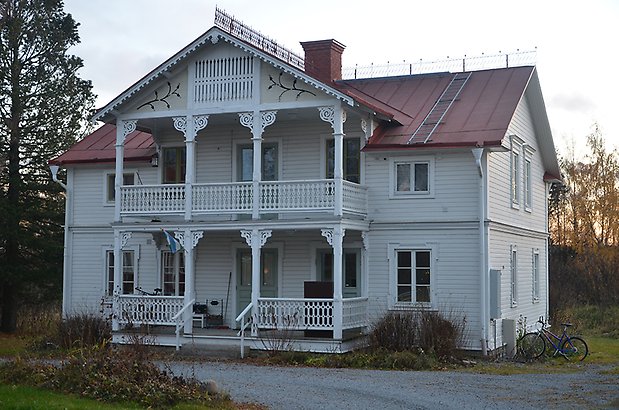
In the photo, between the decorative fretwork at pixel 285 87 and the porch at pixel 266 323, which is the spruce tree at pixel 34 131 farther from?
the decorative fretwork at pixel 285 87

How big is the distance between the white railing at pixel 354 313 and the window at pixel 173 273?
19.5ft

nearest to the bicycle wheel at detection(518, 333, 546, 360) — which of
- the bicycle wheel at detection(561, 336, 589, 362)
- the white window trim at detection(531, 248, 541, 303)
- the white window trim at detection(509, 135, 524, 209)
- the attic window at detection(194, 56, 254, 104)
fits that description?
the bicycle wheel at detection(561, 336, 589, 362)

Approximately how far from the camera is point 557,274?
44688 mm

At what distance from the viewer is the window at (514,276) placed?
25.4 metres

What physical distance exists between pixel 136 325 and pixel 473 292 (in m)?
9.32

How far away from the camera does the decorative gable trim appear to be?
21859mm

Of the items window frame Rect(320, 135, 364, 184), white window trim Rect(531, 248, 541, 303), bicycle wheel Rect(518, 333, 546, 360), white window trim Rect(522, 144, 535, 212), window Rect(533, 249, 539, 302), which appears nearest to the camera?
bicycle wheel Rect(518, 333, 546, 360)

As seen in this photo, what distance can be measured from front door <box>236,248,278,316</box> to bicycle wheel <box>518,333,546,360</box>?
6894 mm

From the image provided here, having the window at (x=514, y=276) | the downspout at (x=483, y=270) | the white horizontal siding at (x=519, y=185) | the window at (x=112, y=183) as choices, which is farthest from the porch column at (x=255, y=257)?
the window at (x=514, y=276)

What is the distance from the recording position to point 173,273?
86.5 feet

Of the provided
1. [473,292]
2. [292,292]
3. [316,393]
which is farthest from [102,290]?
[316,393]

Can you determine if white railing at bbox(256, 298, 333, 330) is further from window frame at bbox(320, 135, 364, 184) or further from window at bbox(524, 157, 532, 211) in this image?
window at bbox(524, 157, 532, 211)

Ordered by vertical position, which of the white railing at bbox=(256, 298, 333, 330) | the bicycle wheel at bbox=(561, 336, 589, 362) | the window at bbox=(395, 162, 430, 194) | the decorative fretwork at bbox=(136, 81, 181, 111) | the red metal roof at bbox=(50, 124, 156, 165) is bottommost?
the bicycle wheel at bbox=(561, 336, 589, 362)

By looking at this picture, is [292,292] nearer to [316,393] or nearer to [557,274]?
[316,393]
